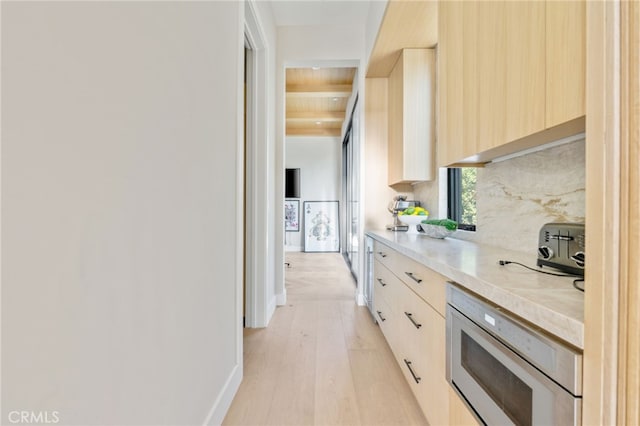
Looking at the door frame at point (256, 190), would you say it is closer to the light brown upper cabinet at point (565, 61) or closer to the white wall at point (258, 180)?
the white wall at point (258, 180)

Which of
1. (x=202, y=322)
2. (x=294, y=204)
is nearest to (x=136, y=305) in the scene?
(x=202, y=322)

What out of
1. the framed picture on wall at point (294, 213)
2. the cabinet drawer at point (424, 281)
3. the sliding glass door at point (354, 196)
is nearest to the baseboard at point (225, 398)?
the cabinet drawer at point (424, 281)

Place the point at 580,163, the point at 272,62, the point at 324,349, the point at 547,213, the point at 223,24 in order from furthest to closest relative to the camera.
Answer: the point at 272,62 < the point at 324,349 < the point at 223,24 < the point at 547,213 < the point at 580,163

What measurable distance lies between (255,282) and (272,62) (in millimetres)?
2106

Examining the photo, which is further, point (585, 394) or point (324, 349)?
point (324, 349)

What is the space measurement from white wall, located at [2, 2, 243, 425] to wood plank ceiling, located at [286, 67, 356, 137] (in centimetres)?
308

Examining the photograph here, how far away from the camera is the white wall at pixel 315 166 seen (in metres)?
7.14

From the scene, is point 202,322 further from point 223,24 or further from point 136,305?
point 223,24

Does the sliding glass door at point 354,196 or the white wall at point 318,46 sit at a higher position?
the white wall at point 318,46

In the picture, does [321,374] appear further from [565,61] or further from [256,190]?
[565,61]

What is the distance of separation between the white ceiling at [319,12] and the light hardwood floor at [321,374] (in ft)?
9.66

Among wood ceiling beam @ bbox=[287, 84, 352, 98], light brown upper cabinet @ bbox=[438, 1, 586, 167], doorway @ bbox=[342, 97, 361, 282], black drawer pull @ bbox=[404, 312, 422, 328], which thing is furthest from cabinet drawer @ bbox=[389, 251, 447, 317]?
wood ceiling beam @ bbox=[287, 84, 352, 98]

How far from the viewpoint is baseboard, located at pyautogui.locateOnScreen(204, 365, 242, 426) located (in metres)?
1.26

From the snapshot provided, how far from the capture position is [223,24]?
141 cm
